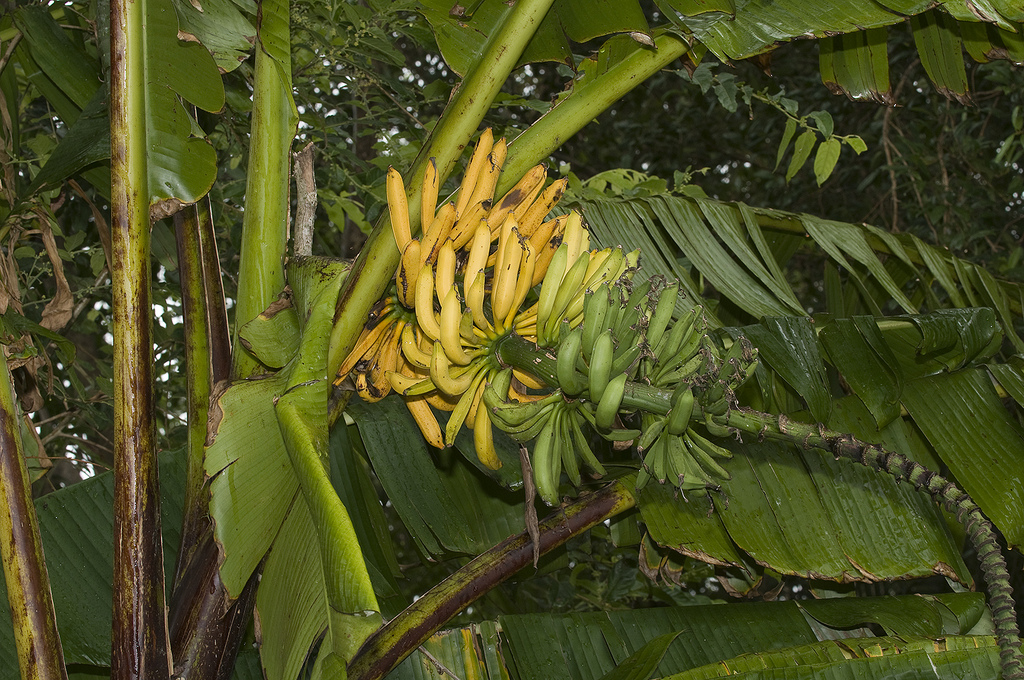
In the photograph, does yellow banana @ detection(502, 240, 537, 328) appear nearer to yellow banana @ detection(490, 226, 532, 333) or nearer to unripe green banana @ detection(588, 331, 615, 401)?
yellow banana @ detection(490, 226, 532, 333)

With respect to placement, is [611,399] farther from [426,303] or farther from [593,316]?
[426,303]

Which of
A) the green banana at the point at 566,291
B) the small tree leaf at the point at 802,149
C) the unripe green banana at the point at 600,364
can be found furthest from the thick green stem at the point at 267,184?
the small tree leaf at the point at 802,149

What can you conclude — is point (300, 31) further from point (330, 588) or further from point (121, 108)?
point (330, 588)

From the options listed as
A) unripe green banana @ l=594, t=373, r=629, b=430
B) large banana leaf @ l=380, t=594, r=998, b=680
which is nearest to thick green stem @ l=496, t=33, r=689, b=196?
unripe green banana @ l=594, t=373, r=629, b=430

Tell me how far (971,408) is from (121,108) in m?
1.58

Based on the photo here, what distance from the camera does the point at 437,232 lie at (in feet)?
3.71

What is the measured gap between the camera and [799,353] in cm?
133

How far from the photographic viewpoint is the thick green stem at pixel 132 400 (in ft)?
3.43

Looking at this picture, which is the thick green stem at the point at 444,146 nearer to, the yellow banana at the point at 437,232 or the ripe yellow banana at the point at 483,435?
the yellow banana at the point at 437,232

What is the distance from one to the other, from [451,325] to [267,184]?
1.46 feet

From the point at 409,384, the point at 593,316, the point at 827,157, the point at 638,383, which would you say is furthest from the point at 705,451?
the point at 827,157

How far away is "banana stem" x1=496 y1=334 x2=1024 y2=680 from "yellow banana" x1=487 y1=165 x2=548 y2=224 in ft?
0.91

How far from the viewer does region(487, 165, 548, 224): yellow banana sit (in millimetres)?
1265

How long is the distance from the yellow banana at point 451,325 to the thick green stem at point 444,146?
0.57ft
